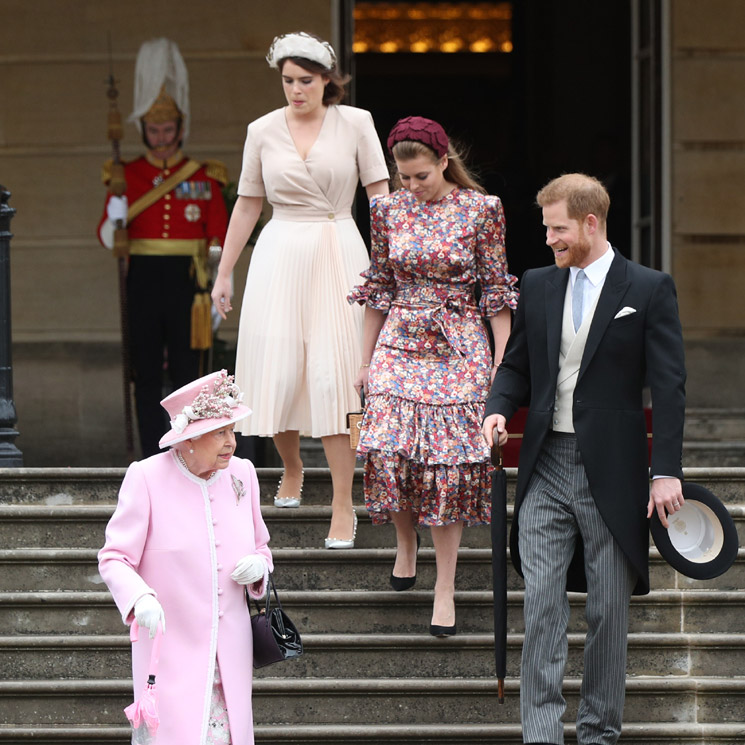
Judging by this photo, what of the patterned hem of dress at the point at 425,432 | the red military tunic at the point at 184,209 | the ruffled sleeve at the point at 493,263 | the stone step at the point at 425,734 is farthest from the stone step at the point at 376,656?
the red military tunic at the point at 184,209

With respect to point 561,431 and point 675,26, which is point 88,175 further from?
point 561,431

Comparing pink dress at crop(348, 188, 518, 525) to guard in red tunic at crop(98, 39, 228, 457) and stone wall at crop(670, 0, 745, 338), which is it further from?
stone wall at crop(670, 0, 745, 338)

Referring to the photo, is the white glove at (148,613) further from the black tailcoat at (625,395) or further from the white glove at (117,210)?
the white glove at (117,210)

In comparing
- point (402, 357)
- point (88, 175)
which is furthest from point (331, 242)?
point (88, 175)

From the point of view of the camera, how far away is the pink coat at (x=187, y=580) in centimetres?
409

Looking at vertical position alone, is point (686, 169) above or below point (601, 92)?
below

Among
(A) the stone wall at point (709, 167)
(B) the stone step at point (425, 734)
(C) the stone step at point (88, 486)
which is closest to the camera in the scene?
(B) the stone step at point (425, 734)

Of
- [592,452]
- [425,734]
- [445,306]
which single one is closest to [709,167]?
[445,306]

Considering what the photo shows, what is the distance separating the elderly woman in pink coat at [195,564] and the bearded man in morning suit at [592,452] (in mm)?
925

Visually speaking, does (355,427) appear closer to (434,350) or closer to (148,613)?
(434,350)

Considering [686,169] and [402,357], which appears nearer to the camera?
[402,357]

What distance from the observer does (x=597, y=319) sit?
460cm

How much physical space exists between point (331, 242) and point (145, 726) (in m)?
2.67

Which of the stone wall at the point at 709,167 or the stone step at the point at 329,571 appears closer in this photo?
the stone step at the point at 329,571
